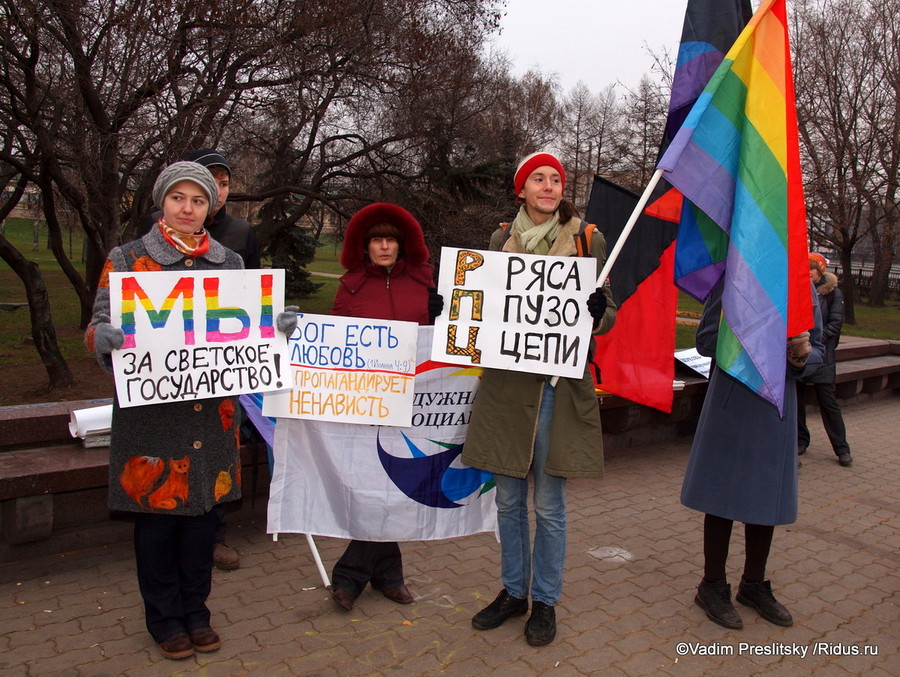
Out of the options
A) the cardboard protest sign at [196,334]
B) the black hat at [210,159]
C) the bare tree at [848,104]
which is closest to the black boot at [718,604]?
the cardboard protest sign at [196,334]

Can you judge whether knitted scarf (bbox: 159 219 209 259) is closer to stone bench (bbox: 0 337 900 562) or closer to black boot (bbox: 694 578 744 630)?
stone bench (bbox: 0 337 900 562)

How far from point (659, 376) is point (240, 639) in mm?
3271

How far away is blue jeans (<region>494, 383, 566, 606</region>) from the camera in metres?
3.40

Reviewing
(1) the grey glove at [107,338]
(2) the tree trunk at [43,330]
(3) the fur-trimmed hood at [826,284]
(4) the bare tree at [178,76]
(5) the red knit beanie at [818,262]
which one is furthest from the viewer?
(2) the tree trunk at [43,330]

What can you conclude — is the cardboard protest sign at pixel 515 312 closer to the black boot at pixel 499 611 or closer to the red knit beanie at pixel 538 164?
the red knit beanie at pixel 538 164

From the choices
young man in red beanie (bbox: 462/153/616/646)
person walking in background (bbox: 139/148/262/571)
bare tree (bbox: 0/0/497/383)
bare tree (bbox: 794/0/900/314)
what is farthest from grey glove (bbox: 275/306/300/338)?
bare tree (bbox: 794/0/900/314)

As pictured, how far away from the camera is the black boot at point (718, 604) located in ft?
12.0

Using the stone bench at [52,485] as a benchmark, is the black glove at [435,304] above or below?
above

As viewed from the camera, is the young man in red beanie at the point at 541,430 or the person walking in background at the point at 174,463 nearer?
the person walking in background at the point at 174,463

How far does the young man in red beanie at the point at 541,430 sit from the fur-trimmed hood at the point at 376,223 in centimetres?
54

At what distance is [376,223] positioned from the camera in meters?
3.71

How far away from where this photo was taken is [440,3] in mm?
13641

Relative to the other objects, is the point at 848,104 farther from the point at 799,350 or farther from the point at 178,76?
the point at 799,350

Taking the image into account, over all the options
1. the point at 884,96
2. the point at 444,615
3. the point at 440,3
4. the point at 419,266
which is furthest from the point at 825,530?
the point at 884,96
